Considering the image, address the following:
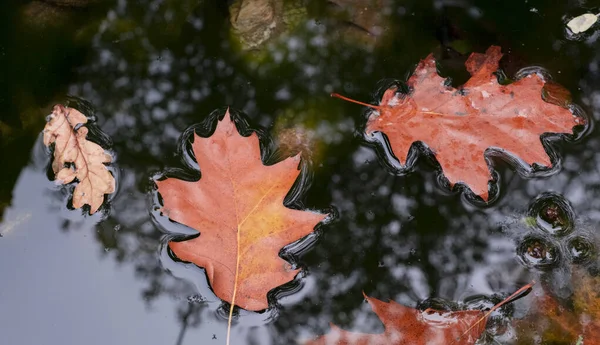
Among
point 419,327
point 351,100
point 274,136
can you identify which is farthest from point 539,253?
point 274,136

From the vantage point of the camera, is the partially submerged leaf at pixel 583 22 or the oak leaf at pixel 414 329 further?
the partially submerged leaf at pixel 583 22

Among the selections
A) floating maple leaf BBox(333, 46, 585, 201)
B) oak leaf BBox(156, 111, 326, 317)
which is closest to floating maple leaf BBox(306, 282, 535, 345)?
oak leaf BBox(156, 111, 326, 317)

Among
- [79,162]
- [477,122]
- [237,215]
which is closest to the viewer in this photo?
[237,215]

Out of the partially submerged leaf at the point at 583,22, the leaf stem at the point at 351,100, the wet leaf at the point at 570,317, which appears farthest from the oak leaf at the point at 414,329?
the partially submerged leaf at the point at 583,22

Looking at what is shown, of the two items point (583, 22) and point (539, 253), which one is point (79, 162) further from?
point (583, 22)

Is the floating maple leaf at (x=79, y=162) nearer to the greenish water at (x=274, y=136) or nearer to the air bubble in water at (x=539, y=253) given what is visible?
the greenish water at (x=274, y=136)

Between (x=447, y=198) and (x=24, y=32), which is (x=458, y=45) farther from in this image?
(x=24, y=32)
